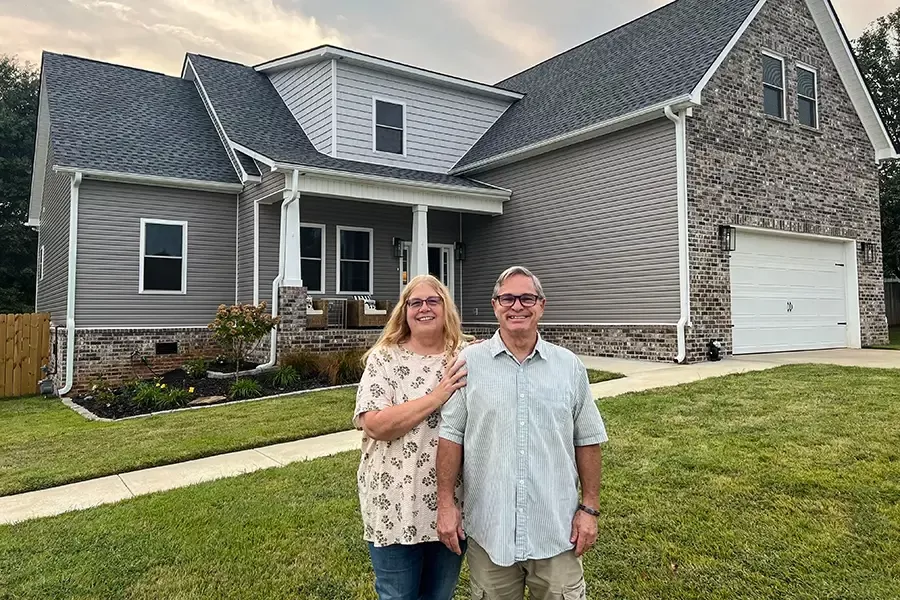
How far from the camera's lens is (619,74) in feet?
43.5

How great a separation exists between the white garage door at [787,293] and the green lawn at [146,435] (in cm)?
780

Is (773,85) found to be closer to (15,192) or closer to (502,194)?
(502,194)

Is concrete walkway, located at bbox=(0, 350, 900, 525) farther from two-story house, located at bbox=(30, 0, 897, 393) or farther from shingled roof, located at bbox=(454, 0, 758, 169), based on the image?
shingled roof, located at bbox=(454, 0, 758, 169)

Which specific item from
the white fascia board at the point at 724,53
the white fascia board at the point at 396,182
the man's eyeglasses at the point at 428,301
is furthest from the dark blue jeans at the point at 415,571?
the white fascia board at the point at 724,53

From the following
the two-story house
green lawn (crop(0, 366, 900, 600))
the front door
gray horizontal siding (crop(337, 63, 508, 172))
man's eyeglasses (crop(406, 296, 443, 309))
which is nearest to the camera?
man's eyeglasses (crop(406, 296, 443, 309))

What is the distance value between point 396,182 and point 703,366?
6.60 metres

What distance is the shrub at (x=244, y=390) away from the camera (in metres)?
8.98

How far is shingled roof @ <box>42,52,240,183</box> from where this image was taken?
39.5 feet

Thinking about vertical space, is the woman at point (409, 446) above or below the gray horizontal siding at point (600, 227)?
below

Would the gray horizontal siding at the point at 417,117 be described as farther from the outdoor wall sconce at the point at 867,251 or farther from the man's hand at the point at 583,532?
the man's hand at the point at 583,532

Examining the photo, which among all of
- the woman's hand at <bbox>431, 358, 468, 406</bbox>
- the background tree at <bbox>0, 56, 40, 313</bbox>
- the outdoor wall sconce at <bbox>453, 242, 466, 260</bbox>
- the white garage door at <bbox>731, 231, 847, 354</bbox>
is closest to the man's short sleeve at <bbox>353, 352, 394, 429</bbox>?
the woman's hand at <bbox>431, 358, 468, 406</bbox>

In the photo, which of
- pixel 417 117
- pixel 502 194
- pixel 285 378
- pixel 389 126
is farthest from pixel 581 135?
pixel 285 378

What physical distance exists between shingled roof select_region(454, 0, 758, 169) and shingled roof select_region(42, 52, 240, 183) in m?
6.19

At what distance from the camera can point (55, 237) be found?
13938 mm
